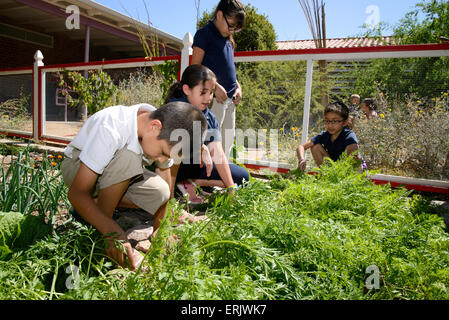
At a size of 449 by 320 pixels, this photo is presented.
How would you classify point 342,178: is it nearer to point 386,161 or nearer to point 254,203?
point 254,203

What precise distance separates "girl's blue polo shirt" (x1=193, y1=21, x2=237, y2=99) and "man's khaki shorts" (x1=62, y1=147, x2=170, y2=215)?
1469mm

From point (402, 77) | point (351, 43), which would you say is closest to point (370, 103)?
point (402, 77)

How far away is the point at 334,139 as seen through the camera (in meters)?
3.56

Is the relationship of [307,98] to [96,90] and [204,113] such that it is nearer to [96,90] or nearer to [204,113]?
[204,113]

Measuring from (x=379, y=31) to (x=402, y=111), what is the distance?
1369 cm

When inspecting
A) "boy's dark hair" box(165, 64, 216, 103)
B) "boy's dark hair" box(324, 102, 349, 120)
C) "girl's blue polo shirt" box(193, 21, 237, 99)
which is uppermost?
"girl's blue polo shirt" box(193, 21, 237, 99)

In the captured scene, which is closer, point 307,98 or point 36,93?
point 307,98

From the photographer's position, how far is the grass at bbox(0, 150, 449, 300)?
1159 mm

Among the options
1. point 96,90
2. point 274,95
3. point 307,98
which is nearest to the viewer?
point 307,98

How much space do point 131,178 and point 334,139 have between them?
232cm

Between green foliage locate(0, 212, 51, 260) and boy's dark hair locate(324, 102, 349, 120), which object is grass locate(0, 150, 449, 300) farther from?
boy's dark hair locate(324, 102, 349, 120)

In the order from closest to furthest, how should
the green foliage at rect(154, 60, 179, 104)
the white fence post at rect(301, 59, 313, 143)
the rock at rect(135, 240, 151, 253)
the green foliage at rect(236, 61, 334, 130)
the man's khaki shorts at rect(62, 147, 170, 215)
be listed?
1. the man's khaki shorts at rect(62, 147, 170, 215)
2. the rock at rect(135, 240, 151, 253)
3. the white fence post at rect(301, 59, 313, 143)
4. the green foliage at rect(236, 61, 334, 130)
5. the green foliage at rect(154, 60, 179, 104)

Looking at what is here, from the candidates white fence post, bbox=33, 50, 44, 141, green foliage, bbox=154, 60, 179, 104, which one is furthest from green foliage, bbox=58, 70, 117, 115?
green foliage, bbox=154, 60, 179, 104

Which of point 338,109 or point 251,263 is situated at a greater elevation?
point 338,109
